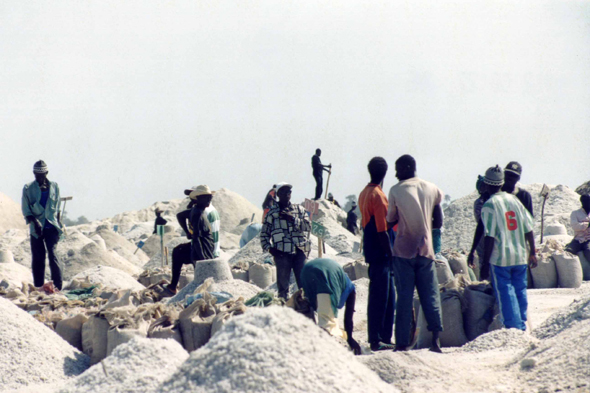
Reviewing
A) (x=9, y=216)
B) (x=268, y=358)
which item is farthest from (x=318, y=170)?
(x=9, y=216)

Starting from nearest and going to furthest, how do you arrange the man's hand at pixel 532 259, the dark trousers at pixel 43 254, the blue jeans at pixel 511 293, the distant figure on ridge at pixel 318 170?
the blue jeans at pixel 511 293 < the man's hand at pixel 532 259 < the dark trousers at pixel 43 254 < the distant figure on ridge at pixel 318 170

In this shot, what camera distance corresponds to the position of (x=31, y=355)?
5094 millimetres

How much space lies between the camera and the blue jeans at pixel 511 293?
17.7ft

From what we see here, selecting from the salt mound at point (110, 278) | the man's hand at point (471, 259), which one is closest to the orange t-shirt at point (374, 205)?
the man's hand at point (471, 259)

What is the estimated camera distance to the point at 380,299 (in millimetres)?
5520

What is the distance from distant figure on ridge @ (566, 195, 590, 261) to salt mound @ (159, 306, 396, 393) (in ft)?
21.8

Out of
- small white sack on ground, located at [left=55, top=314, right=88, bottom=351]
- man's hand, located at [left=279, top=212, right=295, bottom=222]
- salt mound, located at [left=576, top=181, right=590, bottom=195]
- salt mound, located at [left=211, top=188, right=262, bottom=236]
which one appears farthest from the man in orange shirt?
salt mound, located at [left=211, top=188, right=262, bottom=236]

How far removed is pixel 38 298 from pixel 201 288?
1.75 meters

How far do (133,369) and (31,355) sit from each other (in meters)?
1.35

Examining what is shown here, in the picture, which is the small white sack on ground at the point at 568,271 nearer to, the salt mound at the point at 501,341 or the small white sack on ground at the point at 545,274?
the small white sack on ground at the point at 545,274

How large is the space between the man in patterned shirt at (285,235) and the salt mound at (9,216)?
3594 cm

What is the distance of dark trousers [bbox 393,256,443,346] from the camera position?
5.23m

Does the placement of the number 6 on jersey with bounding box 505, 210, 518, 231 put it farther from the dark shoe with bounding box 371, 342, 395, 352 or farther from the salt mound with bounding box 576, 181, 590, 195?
the salt mound with bounding box 576, 181, 590, 195

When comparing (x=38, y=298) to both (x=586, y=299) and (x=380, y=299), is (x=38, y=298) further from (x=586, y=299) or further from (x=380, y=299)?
(x=586, y=299)
